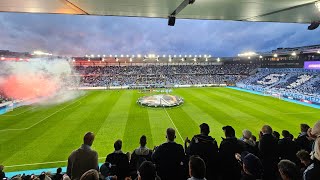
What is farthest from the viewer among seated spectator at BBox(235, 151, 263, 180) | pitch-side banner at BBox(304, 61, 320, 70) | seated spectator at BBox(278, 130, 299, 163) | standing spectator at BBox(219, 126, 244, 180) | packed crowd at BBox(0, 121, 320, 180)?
pitch-side banner at BBox(304, 61, 320, 70)

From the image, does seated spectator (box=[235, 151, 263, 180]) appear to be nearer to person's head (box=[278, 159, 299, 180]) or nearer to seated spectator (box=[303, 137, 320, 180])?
person's head (box=[278, 159, 299, 180])

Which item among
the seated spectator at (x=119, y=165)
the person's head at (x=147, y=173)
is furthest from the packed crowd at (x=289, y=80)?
the person's head at (x=147, y=173)

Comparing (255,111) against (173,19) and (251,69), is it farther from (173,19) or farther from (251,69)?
(251,69)

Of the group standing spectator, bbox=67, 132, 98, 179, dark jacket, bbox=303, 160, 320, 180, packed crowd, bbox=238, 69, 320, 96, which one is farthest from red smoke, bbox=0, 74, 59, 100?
packed crowd, bbox=238, 69, 320, 96

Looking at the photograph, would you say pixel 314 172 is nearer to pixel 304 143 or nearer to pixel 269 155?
pixel 269 155

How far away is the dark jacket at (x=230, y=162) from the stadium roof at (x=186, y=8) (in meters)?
3.83

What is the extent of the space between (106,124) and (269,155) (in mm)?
15423

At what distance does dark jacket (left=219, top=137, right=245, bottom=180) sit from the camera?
185 inches

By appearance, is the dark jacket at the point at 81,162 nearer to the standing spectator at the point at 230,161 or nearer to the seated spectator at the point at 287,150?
the standing spectator at the point at 230,161

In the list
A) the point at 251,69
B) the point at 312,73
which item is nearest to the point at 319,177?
the point at 312,73

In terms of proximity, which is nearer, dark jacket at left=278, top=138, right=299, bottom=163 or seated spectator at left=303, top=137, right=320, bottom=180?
seated spectator at left=303, top=137, right=320, bottom=180

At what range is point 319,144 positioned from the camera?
10.2 feet

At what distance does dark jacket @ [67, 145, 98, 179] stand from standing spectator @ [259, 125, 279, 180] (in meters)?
4.07

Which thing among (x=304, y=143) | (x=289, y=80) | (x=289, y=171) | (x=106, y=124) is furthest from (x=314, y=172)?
(x=289, y=80)
